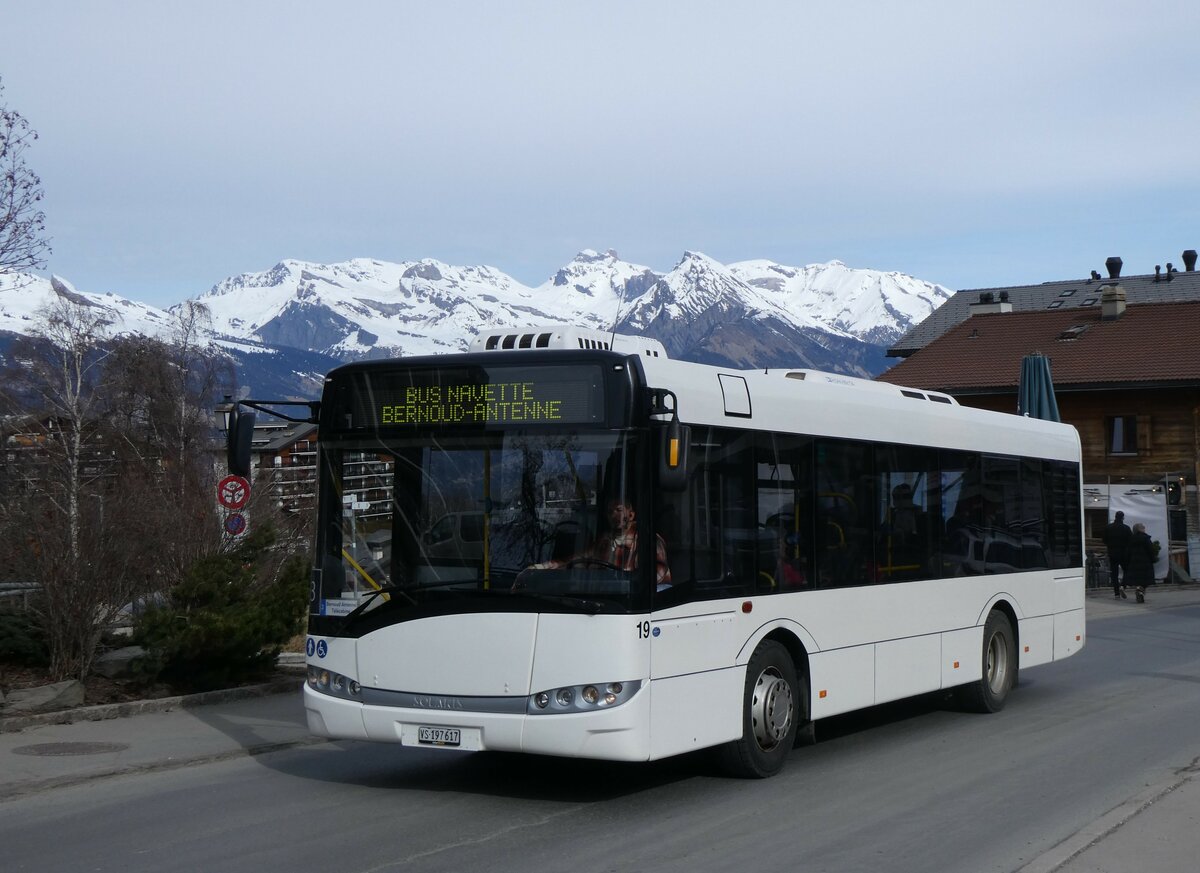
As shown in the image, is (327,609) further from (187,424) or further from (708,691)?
(187,424)

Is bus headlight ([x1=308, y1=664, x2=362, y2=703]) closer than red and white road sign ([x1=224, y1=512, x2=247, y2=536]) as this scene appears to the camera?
Yes

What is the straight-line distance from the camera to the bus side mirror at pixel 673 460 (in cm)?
843

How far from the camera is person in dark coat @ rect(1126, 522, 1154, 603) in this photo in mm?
31328

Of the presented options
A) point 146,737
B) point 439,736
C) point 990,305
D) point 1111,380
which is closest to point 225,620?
point 146,737

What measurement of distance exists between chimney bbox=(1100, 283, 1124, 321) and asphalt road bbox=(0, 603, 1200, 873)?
138ft

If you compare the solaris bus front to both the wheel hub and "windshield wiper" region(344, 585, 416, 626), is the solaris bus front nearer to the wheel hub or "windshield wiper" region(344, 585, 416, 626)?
"windshield wiper" region(344, 585, 416, 626)

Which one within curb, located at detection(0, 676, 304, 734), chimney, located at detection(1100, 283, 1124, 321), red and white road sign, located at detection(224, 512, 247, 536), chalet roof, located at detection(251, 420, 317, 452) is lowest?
curb, located at detection(0, 676, 304, 734)

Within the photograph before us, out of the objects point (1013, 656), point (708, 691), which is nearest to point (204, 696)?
point (708, 691)

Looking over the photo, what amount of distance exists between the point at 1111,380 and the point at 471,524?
4116 cm

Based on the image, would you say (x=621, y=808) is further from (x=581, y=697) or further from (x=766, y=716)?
(x=766, y=716)

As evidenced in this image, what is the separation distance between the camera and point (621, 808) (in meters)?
9.11

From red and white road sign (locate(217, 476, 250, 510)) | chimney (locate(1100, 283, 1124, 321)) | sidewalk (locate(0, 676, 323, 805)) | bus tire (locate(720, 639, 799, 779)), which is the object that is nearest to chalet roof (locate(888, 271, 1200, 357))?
chimney (locate(1100, 283, 1124, 321))

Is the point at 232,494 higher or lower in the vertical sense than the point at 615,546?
higher

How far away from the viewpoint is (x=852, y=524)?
11281 millimetres
